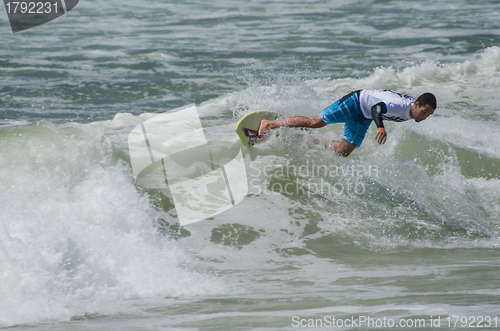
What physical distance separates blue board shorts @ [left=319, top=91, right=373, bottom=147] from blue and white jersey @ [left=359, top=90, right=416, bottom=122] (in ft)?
0.36

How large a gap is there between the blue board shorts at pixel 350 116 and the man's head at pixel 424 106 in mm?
840

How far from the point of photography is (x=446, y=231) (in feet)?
17.5

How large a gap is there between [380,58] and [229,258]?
10230 millimetres

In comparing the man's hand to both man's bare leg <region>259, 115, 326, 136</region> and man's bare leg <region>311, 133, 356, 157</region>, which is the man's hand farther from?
man's bare leg <region>259, 115, 326, 136</region>

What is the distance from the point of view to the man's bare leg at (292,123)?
21.1ft

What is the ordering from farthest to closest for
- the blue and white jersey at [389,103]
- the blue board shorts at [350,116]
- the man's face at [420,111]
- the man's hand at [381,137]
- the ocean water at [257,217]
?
the blue board shorts at [350,116]
the blue and white jersey at [389,103]
the man's face at [420,111]
the man's hand at [381,137]
the ocean water at [257,217]

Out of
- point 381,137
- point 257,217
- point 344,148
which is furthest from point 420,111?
point 257,217

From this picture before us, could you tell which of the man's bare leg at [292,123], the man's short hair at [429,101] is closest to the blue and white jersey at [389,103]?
the man's short hair at [429,101]

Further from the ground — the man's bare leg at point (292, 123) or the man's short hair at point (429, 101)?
the man's short hair at point (429, 101)

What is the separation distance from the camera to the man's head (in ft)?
17.7

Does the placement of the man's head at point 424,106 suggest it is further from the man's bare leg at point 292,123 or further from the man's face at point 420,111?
the man's bare leg at point 292,123

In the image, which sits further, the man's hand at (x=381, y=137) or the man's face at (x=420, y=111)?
the man's face at (x=420, y=111)

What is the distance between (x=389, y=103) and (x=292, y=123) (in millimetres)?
1274

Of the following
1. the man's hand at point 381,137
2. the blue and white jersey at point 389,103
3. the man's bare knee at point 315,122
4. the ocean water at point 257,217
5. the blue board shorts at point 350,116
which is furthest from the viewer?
the man's bare knee at point 315,122
